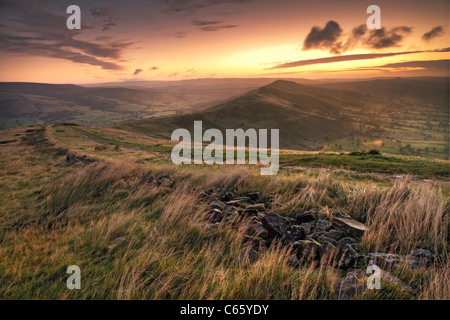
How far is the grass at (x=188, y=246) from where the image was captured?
9.84ft

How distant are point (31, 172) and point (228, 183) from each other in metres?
18.6

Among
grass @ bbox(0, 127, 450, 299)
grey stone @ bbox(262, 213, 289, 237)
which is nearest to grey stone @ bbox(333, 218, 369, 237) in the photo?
grass @ bbox(0, 127, 450, 299)

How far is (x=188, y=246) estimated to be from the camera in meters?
A: 4.34

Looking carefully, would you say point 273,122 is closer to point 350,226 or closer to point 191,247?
point 350,226

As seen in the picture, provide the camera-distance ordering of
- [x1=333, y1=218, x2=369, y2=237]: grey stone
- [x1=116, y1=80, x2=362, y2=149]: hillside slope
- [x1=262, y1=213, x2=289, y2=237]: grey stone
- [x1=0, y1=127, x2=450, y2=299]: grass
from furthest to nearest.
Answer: [x1=116, y1=80, x2=362, y2=149]: hillside slope, [x1=262, y1=213, x2=289, y2=237]: grey stone, [x1=333, y1=218, x2=369, y2=237]: grey stone, [x1=0, y1=127, x2=450, y2=299]: grass

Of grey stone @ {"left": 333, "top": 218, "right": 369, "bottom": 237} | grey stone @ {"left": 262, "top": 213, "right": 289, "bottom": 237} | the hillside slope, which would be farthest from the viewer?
the hillside slope

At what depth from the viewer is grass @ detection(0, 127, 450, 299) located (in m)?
3.00

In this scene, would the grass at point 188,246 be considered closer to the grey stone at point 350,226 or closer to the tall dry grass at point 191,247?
the tall dry grass at point 191,247

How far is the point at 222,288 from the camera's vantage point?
2930 mm

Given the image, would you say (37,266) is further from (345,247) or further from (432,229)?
(432,229)

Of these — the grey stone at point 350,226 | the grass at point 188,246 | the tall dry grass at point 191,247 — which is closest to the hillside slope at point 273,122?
the grass at point 188,246

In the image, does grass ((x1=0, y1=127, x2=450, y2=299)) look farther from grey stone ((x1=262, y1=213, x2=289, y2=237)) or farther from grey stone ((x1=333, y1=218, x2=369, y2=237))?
grey stone ((x1=262, y1=213, x2=289, y2=237))
